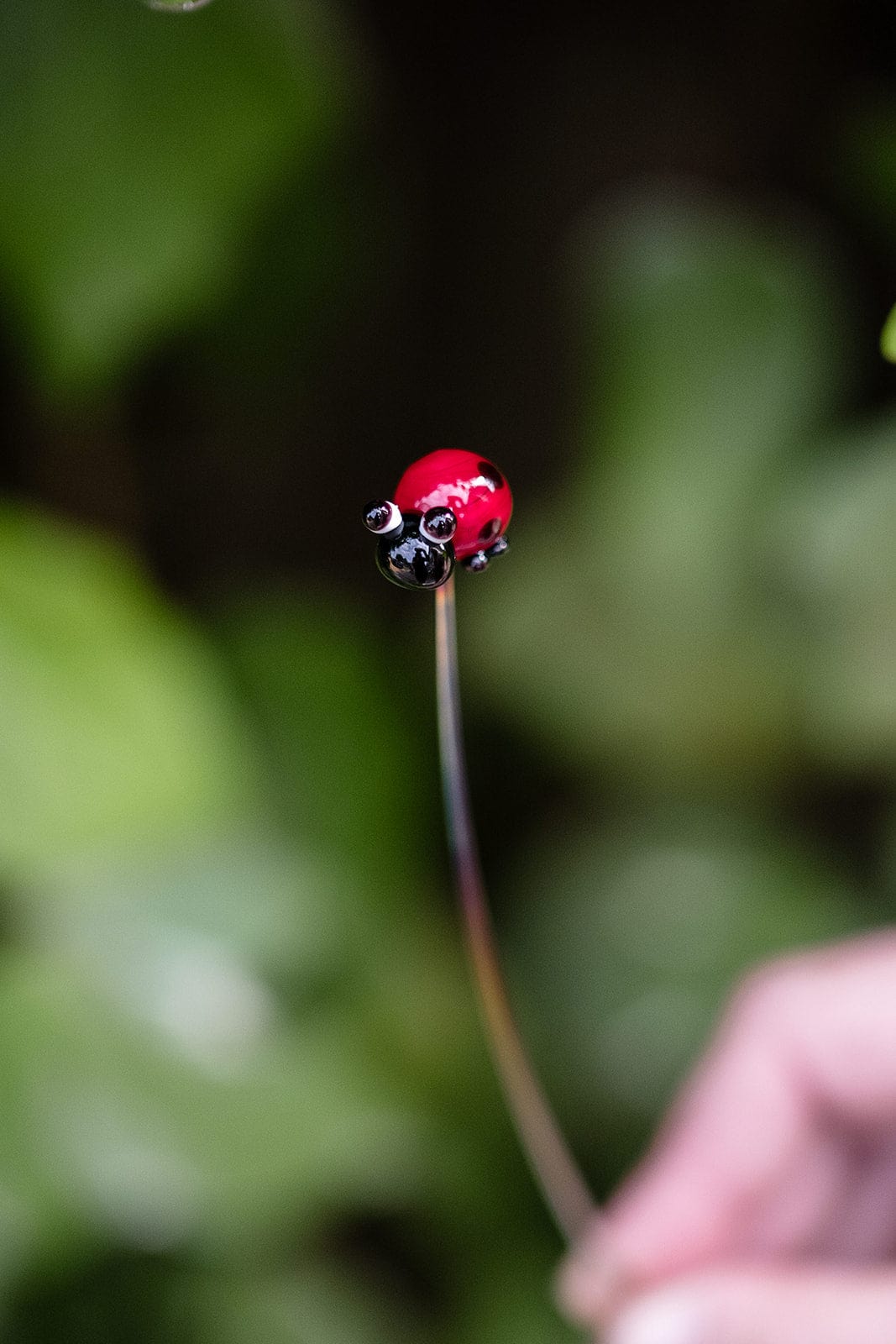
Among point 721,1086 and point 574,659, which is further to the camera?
point 574,659

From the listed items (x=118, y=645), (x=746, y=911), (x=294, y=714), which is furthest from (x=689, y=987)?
(x=118, y=645)

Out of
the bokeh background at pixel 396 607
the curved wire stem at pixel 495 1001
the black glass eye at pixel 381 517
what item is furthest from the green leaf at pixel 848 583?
the black glass eye at pixel 381 517

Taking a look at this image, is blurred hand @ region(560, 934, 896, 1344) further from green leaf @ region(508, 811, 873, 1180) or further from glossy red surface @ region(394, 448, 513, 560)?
glossy red surface @ region(394, 448, 513, 560)

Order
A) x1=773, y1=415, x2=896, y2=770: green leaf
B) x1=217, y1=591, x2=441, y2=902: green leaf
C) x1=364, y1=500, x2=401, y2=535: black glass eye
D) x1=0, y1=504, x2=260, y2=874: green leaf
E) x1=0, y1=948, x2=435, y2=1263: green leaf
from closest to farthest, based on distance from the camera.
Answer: x1=364, y1=500, x2=401, y2=535: black glass eye → x1=0, y1=504, x2=260, y2=874: green leaf → x1=0, y1=948, x2=435, y2=1263: green leaf → x1=773, y1=415, x2=896, y2=770: green leaf → x1=217, y1=591, x2=441, y2=902: green leaf

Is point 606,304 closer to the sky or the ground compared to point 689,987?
closer to the sky

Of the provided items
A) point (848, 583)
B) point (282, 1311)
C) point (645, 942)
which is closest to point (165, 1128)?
point (282, 1311)

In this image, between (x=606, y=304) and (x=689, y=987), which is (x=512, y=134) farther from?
(x=689, y=987)

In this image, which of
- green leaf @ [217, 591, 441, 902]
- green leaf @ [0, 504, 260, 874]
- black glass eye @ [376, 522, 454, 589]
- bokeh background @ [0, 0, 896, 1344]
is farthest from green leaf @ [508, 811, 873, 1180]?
black glass eye @ [376, 522, 454, 589]
